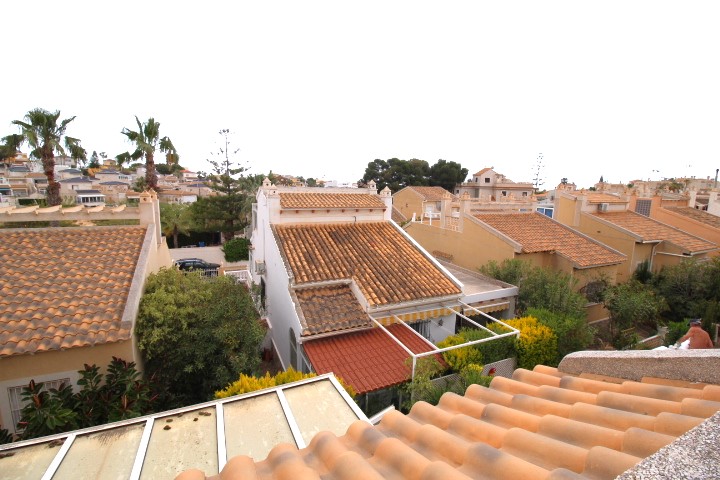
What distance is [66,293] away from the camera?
9078 mm

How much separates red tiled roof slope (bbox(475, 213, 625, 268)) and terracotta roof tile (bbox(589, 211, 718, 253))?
5.74 m

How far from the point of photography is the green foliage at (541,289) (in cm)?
1458

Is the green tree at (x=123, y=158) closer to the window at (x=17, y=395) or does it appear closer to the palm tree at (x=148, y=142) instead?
the palm tree at (x=148, y=142)

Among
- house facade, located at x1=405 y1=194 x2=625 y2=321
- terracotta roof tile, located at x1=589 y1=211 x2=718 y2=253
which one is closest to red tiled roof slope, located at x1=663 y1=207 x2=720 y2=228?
terracotta roof tile, located at x1=589 y1=211 x2=718 y2=253

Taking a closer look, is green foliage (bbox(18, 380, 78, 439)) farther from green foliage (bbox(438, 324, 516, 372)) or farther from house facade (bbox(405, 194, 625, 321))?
house facade (bbox(405, 194, 625, 321))

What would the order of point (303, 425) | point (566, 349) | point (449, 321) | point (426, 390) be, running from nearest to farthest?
point (303, 425), point (426, 390), point (566, 349), point (449, 321)

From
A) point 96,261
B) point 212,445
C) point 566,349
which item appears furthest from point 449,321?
point 96,261

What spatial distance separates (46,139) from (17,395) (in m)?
21.1

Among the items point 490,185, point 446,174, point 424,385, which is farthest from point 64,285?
point 490,185

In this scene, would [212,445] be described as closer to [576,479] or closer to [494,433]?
[494,433]

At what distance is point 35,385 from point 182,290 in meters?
4.07

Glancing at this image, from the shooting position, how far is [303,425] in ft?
16.7

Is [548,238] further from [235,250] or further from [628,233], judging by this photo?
[235,250]

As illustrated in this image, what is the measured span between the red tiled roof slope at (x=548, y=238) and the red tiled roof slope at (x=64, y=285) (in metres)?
16.8
